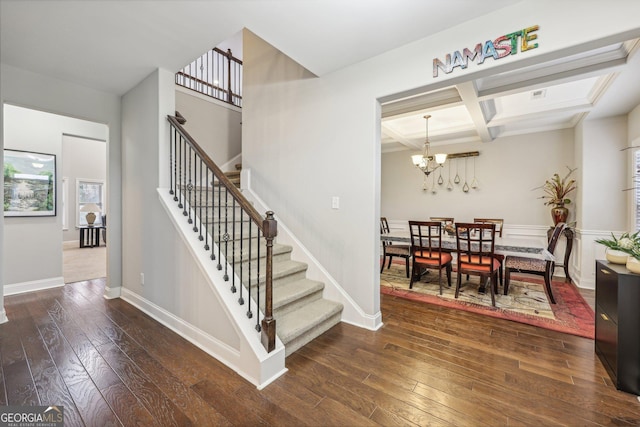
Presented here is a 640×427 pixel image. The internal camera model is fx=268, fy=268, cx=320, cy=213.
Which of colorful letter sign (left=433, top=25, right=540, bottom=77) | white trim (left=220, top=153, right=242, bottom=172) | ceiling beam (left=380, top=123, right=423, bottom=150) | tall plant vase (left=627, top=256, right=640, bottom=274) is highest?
ceiling beam (left=380, top=123, right=423, bottom=150)

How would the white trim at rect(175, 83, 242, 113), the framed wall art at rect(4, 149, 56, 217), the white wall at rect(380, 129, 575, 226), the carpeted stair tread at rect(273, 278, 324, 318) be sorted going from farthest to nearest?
the white wall at rect(380, 129, 575, 226) < the white trim at rect(175, 83, 242, 113) < the framed wall art at rect(4, 149, 56, 217) < the carpeted stair tread at rect(273, 278, 324, 318)

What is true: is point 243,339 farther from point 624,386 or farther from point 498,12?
point 498,12

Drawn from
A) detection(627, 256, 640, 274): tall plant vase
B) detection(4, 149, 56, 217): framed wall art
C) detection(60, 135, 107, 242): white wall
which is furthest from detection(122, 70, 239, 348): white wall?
detection(60, 135, 107, 242): white wall

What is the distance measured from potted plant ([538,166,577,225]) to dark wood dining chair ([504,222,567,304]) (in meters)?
1.36

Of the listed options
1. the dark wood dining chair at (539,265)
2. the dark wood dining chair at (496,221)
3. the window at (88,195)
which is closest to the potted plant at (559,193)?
the dark wood dining chair at (496,221)

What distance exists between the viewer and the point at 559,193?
4.68m

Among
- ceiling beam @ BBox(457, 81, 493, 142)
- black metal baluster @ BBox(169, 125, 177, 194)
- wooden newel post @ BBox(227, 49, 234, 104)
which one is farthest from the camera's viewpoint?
wooden newel post @ BBox(227, 49, 234, 104)

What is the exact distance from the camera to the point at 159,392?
1.75 m

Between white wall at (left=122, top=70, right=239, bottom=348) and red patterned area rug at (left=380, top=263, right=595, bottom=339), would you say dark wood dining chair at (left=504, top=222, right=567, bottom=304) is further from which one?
white wall at (left=122, top=70, right=239, bottom=348)

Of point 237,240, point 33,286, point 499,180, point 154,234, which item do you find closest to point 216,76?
point 154,234

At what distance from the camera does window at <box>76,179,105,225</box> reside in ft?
27.9

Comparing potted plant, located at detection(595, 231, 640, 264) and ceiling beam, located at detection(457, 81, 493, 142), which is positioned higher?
ceiling beam, located at detection(457, 81, 493, 142)

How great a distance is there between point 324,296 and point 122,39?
3.14 meters

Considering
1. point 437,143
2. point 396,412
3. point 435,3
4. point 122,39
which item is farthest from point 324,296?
point 437,143
